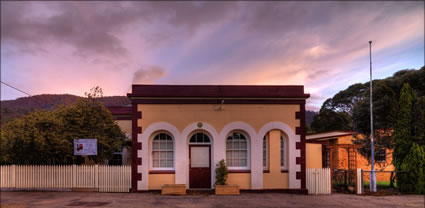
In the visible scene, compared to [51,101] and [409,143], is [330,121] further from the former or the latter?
[51,101]

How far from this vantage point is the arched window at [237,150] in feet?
46.0

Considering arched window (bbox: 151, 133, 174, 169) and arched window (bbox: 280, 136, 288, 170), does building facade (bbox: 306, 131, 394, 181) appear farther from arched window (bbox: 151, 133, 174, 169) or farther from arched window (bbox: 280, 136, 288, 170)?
arched window (bbox: 151, 133, 174, 169)

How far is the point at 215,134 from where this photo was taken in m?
13.7

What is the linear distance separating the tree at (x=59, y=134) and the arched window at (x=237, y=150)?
495cm

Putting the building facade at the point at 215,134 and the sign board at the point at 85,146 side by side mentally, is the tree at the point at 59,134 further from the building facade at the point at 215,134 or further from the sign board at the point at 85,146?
the building facade at the point at 215,134

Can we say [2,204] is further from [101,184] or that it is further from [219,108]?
[219,108]

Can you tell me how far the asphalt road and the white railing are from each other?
44 centimetres

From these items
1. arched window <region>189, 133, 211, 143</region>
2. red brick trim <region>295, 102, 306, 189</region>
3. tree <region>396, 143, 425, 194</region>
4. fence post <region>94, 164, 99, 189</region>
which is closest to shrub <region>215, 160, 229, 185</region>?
arched window <region>189, 133, 211, 143</region>

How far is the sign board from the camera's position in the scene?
1353 cm

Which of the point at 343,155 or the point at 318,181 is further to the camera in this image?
the point at 343,155

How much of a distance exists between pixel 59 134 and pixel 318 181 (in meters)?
11.1

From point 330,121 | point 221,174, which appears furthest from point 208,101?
point 330,121

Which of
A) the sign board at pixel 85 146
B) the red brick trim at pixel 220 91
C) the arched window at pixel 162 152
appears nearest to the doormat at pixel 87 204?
the sign board at pixel 85 146

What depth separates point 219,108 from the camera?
45.3 feet
